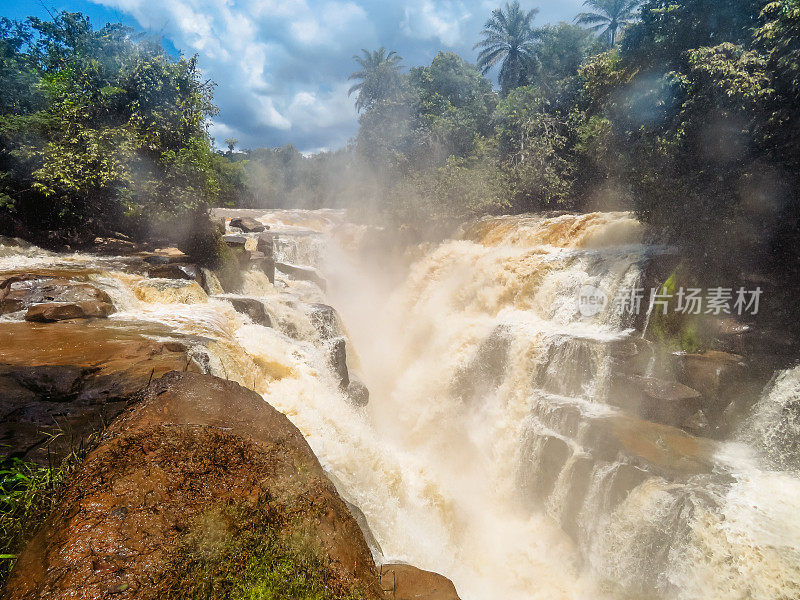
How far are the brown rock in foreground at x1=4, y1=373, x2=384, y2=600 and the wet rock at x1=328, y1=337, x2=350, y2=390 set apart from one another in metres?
5.56

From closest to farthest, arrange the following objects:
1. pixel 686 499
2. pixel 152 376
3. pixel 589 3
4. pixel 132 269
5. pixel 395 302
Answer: pixel 152 376 → pixel 686 499 → pixel 132 269 → pixel 395 302 → pixel 589 3

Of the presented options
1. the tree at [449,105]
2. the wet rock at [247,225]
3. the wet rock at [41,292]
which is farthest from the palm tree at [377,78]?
the wet rock at [41,292]

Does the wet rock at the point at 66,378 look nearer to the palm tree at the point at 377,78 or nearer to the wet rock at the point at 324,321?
the wet rock at the point at 324,321

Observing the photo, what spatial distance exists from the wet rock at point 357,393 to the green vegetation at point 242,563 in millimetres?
6222

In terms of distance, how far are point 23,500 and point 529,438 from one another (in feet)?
21.6

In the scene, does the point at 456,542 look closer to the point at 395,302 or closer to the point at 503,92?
the point at 395,302

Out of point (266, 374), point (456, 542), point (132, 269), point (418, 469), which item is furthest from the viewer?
point (132, 269)

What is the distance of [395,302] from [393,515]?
34.4 feet

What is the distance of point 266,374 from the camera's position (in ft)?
20.1

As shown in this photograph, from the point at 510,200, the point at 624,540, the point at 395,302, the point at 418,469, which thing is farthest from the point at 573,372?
the point at 510,200

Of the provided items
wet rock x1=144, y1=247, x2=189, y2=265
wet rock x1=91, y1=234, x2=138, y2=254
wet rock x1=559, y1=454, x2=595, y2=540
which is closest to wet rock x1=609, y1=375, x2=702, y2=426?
wet rock x1=559, y1=454, x2=595, y2=540

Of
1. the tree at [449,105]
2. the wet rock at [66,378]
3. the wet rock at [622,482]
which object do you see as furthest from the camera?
the tree at [449,105]

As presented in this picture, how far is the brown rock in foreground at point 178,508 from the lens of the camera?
4.72 feet

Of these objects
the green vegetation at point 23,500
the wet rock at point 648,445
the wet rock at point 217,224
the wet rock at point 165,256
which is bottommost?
the wet rock at point 648,445
